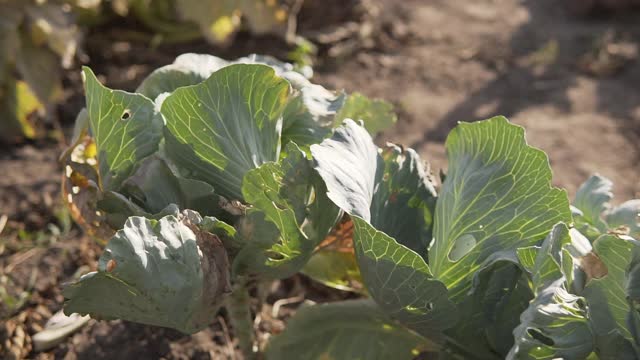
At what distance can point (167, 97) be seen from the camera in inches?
67.4

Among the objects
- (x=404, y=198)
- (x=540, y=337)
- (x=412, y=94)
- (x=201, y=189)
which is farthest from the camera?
(x=412, y=94)

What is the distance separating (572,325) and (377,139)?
6.69ft

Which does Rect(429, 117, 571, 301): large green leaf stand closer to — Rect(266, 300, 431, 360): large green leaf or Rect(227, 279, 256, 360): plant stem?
Rect(266, 300, 431, 360): large green leaf

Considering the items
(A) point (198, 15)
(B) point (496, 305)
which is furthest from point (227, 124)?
(A) point (198, 15)

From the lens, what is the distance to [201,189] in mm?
1715

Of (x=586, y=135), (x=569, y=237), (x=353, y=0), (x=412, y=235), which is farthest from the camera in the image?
(x=353, y=0)

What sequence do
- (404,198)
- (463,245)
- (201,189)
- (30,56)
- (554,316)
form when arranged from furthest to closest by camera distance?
(30,56) → (404,198) → (463,245) → (201,189) → (554,316)

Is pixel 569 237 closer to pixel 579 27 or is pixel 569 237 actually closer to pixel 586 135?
pixel 586 135

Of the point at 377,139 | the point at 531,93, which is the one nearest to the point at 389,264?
the point at 377,139

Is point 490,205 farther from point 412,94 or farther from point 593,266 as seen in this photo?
point 412,94

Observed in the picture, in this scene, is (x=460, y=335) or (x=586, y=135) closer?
(x=460, y=335)

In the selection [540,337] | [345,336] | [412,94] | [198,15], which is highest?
[540,337]

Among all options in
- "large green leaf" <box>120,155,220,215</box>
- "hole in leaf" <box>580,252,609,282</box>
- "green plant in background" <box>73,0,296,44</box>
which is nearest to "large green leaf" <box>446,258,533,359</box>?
"hole in leaf" <box>580,252,609,282</box>

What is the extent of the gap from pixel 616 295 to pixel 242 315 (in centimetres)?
87
